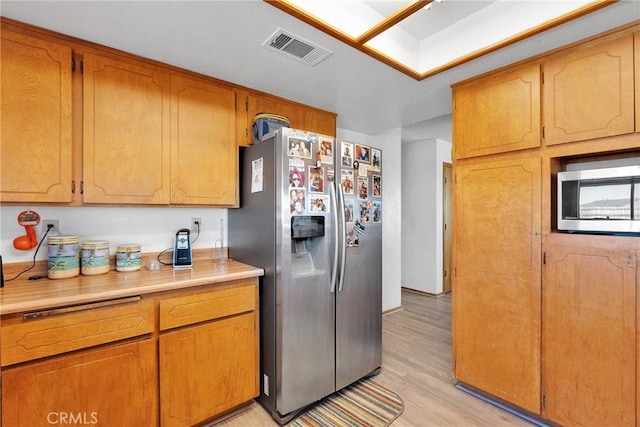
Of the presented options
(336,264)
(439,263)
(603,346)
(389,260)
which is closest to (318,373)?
(336,264)

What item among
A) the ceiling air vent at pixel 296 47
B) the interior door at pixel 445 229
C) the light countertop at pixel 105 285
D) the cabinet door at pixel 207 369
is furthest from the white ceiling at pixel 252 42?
the interior door at pixel 445 229

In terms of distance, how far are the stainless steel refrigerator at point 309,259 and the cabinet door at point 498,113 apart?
0.72 metres

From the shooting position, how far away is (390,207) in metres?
3.73

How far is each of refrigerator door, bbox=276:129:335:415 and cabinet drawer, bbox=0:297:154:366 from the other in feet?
2.59

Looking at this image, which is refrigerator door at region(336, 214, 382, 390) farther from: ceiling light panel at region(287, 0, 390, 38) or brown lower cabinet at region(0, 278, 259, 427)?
ceiling light panel at region(287, 0, 390, 38)

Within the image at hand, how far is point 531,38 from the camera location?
1.63 metres

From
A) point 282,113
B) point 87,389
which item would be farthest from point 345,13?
point 87,389

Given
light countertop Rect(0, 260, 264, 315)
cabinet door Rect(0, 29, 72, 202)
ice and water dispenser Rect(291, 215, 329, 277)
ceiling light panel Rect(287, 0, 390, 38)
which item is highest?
ceiling light panel Rect(287, 0, 390, 38)

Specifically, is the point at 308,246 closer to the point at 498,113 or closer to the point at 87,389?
the point at 87,389

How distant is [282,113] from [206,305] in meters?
1.70

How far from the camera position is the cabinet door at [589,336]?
1.51 meters

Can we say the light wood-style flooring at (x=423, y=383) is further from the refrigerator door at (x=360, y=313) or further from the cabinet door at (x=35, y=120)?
the cabinet door at (x=35, y=120)

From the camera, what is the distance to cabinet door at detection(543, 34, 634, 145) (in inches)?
59.1

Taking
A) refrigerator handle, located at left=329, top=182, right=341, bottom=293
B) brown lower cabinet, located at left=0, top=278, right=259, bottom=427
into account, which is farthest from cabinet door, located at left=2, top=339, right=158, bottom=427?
refrigerator handle, located at left=329, top=182, right=341, bottom=293
